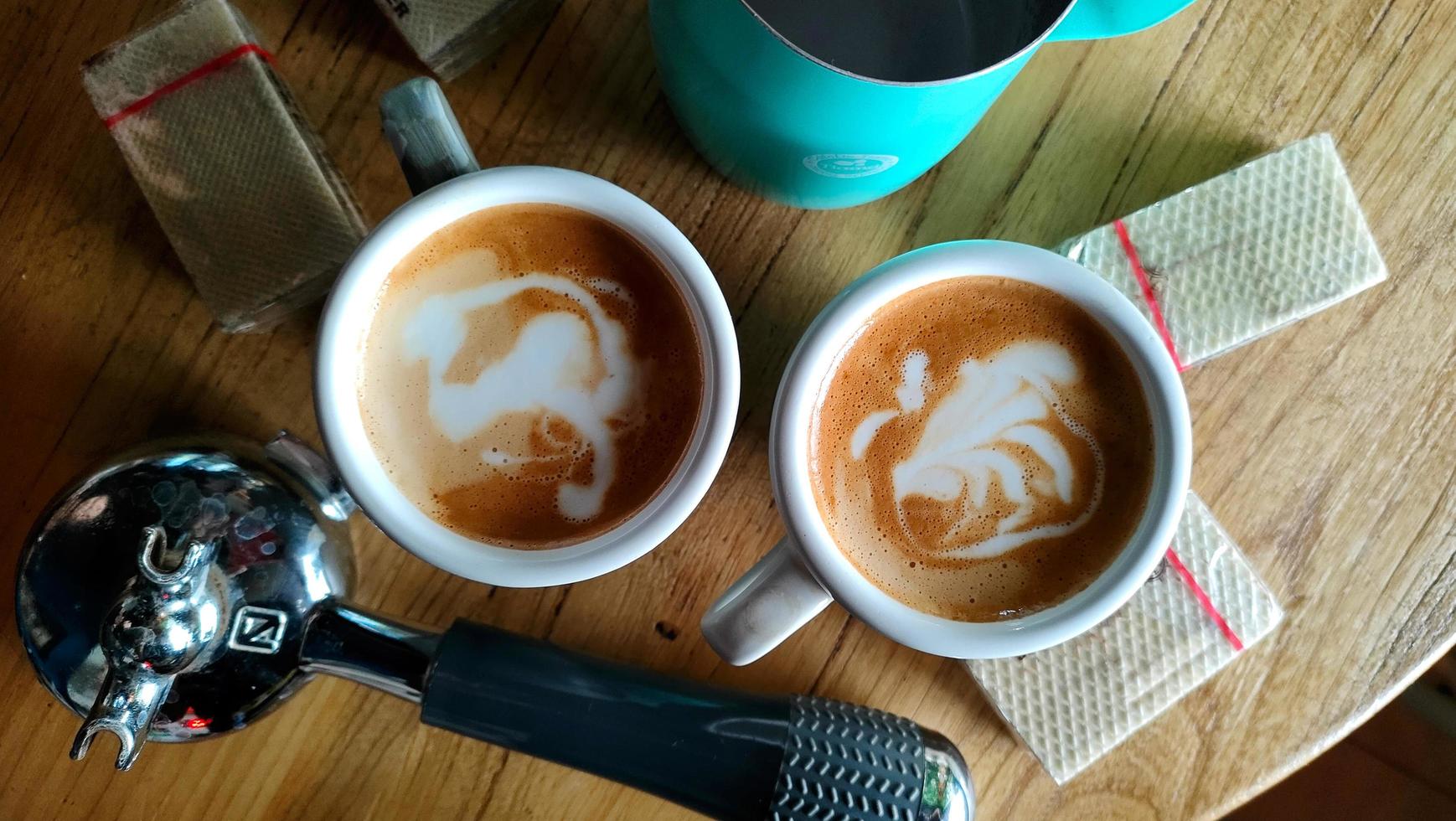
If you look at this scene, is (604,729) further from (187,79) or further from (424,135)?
(187,79)

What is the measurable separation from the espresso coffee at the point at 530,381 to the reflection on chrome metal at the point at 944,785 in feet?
0.82

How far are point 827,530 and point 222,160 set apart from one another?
18.4 inches

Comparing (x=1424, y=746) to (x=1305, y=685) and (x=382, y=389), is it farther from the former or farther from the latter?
(x=382, y=389)

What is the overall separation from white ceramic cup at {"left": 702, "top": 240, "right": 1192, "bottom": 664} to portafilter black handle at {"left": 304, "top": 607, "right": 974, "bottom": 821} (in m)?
0.07

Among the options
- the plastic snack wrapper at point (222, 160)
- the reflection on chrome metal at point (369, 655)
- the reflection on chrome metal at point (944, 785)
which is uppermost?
the plastic snack wrapper at point (222, 160)

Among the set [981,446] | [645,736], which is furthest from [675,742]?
[981,446]

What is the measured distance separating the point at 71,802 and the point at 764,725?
1.65 ft

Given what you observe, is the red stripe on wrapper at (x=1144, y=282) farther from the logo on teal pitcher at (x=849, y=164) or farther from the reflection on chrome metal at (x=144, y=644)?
the reflection on chrome metal at (x=144, y=644)

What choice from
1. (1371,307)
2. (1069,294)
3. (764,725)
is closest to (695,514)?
(764,725)

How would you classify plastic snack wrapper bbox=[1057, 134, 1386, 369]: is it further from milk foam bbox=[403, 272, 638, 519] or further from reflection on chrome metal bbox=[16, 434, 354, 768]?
reflection on chrome metal bbox=[16, 434, 354, 768]

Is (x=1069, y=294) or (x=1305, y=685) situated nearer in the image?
(x=1069, y=294)

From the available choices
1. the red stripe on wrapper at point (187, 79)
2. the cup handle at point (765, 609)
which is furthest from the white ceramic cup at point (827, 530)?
the red stripe on wrapper at point (187, 79)

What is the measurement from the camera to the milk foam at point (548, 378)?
1.97ft

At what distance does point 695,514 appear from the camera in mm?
677
